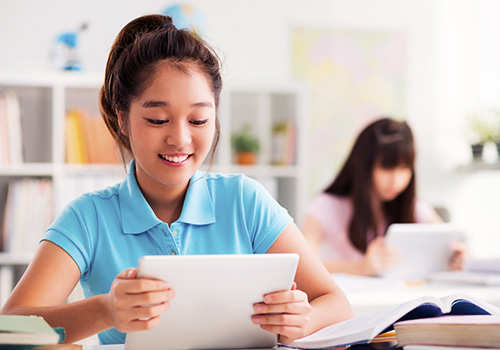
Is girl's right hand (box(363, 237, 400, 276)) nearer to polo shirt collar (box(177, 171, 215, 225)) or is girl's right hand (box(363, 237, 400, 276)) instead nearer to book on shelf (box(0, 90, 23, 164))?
polo shirt collar (box(177, 171, 215, 225))

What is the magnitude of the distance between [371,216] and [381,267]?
1.65ft

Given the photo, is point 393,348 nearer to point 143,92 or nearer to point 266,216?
point 266,216

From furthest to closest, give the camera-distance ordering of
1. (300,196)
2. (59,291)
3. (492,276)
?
(300,196) → (492,276) → (59,291)

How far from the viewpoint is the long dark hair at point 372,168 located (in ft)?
8.83

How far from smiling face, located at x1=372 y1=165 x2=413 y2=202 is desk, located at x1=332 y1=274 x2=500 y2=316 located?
0.64 meters

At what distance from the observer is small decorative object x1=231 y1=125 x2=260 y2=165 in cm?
342

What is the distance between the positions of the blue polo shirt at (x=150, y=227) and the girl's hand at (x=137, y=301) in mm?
324

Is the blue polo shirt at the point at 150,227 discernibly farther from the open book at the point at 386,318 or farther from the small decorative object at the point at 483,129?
the small decorative object at the point at 483,129

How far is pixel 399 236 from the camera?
214 cm

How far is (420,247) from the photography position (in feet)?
7.24

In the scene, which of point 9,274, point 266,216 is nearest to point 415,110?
point 9,274

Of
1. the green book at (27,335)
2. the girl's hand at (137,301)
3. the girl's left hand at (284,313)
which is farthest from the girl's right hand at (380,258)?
the green book at (27,335)

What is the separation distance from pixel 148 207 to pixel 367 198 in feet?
5.37

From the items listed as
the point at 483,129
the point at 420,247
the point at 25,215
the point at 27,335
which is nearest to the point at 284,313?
the point at 27,335
